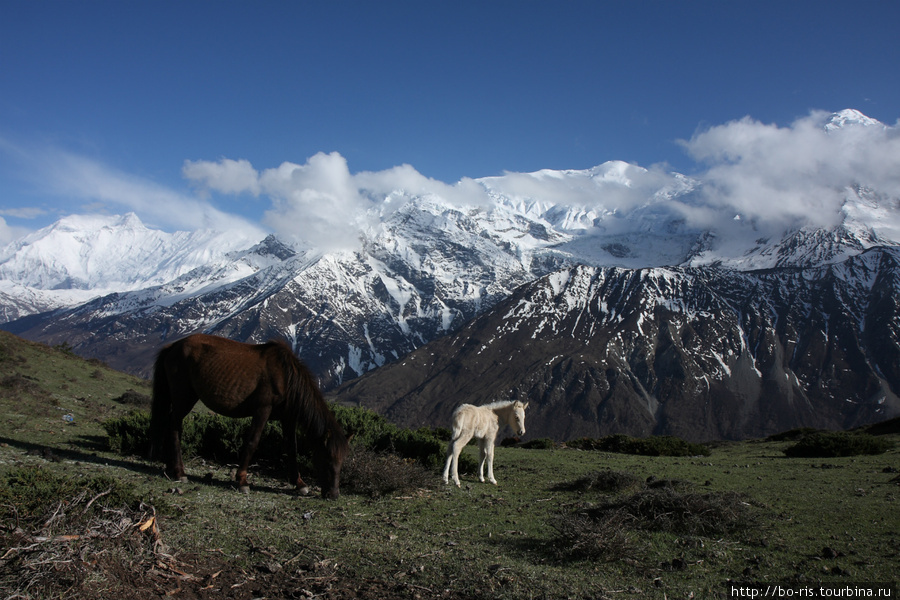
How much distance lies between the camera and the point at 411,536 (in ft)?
27.1

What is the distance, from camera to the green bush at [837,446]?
783 inches

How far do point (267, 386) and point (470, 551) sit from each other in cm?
482

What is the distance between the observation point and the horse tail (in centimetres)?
1091

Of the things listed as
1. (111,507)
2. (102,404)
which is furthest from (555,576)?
(102,404)

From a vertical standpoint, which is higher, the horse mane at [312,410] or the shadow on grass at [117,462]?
the horse mane at [312,410]

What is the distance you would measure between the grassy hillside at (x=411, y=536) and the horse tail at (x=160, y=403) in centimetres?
68

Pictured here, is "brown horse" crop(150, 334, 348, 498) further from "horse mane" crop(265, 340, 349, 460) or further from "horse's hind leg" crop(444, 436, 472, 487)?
"horse's hind leg" crop(444, 436, 472, 487)

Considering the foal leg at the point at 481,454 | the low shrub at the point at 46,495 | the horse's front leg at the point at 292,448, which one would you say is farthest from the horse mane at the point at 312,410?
the foal leg at the point at 481,454

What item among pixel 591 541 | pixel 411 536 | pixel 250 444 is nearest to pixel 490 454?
pixel 411 536

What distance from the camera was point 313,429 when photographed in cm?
1043

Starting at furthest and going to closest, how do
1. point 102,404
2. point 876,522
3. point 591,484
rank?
point 102,404, point 591,484, point 876,522

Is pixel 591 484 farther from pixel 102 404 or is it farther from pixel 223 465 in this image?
pixel 102 404

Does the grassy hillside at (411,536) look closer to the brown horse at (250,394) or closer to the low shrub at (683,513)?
the low shrub at (683,513)

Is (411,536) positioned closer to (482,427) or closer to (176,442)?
(176,442)
